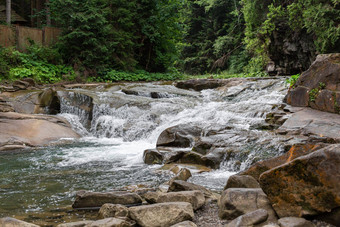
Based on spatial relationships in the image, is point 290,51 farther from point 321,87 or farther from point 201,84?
point 321,87

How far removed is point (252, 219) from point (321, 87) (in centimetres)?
693

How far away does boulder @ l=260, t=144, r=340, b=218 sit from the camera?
9.86ft

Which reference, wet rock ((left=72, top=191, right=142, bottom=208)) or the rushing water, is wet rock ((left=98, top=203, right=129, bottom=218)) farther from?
the rushing water

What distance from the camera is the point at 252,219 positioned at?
3.13 metres

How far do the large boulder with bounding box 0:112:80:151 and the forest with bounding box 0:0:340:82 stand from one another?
6.96m

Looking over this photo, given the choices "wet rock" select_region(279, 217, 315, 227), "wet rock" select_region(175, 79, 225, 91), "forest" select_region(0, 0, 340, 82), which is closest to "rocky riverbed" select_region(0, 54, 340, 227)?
"wet rock" select_region(279, 217, 315, 227)

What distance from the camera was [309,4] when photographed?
15.4 metres

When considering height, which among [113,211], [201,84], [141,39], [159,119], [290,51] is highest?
[141,39]

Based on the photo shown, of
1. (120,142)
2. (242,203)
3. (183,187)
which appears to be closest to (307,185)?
(242,203)

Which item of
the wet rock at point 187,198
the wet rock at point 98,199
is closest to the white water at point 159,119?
the wet rock at point 187,198

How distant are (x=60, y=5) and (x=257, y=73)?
49.2 feet

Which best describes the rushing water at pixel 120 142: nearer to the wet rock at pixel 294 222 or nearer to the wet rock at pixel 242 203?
the wet rock at pixel 242 203

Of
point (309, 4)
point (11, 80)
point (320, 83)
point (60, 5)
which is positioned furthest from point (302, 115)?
point (60, 5)

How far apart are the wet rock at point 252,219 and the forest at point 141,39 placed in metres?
12.9
